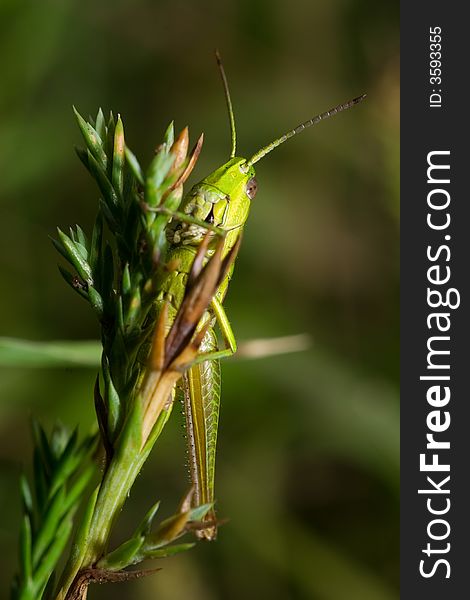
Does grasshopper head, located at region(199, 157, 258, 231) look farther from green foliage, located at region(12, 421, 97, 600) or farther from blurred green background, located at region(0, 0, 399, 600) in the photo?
green foliage, located at region(12, 421, 97, 600)

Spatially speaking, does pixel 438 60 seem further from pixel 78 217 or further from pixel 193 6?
pixel 78 217

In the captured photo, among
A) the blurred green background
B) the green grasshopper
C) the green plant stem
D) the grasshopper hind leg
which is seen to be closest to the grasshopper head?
the green grasshopper

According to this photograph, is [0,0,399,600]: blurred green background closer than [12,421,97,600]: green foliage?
No

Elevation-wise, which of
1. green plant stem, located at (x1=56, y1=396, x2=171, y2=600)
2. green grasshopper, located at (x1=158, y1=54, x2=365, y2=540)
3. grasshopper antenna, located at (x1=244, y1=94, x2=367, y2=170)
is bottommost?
green plant stem, located at (x1=56, y1=396, x2=171, y2=600)

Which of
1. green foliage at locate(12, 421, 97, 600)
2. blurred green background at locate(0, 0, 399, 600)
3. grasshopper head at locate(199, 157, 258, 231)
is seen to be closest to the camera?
green foliage at locate(12, 421, 97, 600)

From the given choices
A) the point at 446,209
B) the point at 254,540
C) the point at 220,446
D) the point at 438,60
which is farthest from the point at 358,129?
the point at 254,540

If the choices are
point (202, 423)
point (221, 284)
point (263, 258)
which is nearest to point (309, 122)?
point (221, 284)

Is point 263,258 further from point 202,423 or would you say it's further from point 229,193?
point 202,423
